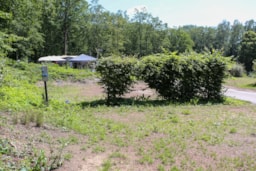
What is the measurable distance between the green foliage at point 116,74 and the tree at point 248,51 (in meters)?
41.8

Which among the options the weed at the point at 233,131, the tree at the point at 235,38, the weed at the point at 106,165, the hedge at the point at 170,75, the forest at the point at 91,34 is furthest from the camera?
the tree at the point at 235,38

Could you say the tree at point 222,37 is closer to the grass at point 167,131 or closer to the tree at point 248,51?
the tree at point 248,51

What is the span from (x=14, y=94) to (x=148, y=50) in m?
37.5

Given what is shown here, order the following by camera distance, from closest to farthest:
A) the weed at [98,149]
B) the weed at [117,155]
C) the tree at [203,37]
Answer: the weed at [117,155] → the weed at [98,149] → the tree at [203,37]

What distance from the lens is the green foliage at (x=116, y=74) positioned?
28.0ft

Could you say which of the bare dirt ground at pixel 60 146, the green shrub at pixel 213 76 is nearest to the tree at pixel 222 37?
the green shrub at pixel 213 76

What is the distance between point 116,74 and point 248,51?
1735 inches

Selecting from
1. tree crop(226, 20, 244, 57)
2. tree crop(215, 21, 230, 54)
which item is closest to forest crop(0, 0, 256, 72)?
tree crop(226, 20, 244, 57)

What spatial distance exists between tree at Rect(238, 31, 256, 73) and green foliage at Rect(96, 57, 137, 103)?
137ft

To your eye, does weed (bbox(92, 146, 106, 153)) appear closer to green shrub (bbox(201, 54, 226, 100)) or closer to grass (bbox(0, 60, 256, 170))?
grass (bbox(0, 60, 256, 170))

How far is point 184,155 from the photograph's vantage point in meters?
4.16

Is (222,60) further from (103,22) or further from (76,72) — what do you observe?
(103,22)

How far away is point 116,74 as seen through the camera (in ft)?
28.2

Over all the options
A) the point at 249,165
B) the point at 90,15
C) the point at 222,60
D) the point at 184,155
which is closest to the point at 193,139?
the point at 184,155
